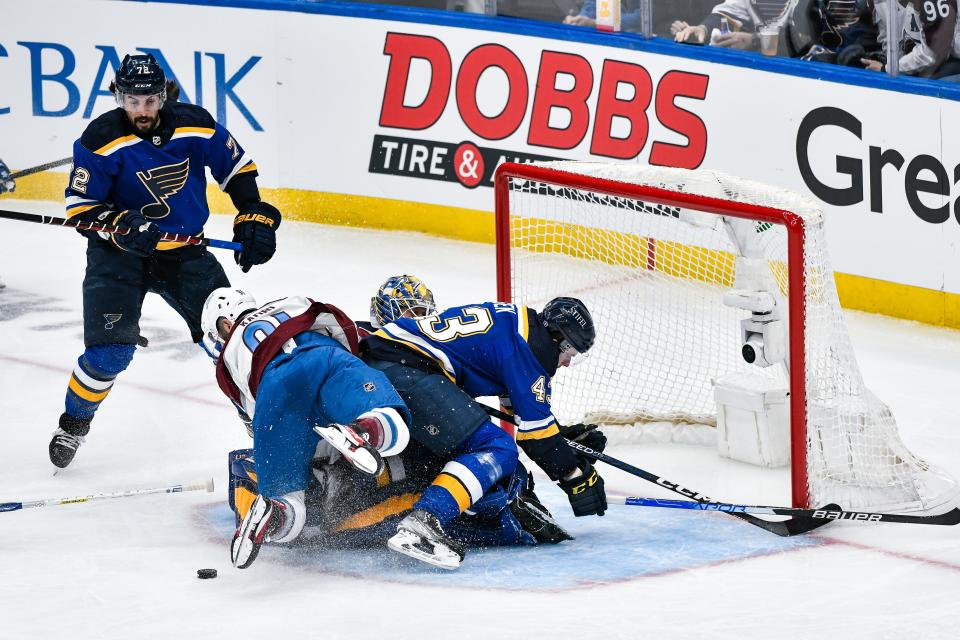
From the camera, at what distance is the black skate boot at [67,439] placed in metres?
4.50

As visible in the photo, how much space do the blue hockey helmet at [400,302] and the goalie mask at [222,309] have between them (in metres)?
0.39

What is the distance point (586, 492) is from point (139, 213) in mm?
1549

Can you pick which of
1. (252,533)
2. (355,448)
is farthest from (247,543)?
(355,448)

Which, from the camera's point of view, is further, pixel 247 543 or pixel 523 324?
pixel 523 324

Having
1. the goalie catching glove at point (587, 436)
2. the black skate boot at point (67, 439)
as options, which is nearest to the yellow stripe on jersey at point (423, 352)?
the goalie catching glove at point (587, 436)

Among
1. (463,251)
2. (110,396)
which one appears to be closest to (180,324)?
(110,396)

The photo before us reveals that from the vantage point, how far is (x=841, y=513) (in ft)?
12.5

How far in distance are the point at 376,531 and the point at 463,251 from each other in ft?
10.9

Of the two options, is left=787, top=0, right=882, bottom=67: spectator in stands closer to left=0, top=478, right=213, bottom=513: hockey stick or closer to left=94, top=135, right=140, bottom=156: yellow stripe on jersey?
left=94, top=135, right=140, bottom=156: yellow stripe on jersey

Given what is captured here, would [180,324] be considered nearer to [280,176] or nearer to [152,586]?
[280,176]

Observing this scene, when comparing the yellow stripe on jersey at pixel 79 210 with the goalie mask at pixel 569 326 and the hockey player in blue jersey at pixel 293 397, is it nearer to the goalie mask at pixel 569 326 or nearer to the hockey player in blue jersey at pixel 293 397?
the hockey player in blue jersey at pixel 293 397

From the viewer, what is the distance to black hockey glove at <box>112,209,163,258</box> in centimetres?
430

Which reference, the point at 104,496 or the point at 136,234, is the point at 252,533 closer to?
the point at 104,496

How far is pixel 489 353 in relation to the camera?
12.4 ft
